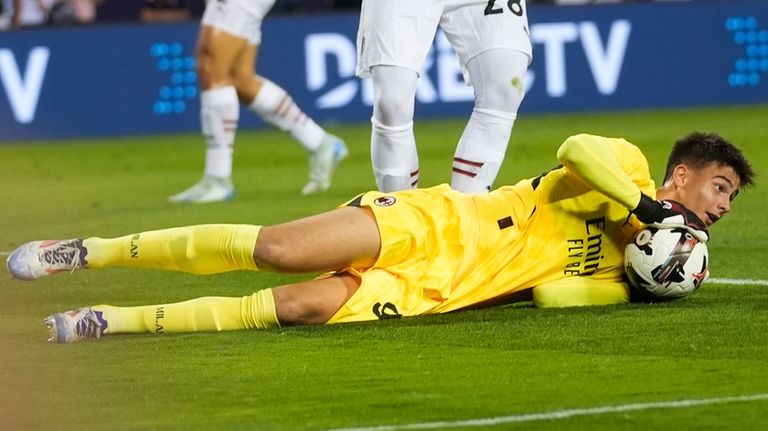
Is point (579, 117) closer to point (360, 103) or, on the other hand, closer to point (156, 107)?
point (360, 103)

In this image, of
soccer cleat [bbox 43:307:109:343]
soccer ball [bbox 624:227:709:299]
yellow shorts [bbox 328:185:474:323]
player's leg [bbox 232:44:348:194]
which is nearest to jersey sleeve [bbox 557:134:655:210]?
soccer ball [bbox 624:227:709:299]

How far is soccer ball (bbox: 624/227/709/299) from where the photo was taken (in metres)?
6.31

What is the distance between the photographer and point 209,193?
39.3ft

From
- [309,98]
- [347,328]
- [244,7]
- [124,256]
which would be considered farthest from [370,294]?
[309,98]

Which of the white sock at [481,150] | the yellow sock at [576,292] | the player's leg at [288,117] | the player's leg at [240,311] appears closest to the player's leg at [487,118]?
the white sock at [481,150]

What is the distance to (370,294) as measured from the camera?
623cm

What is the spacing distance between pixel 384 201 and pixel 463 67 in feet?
5.70

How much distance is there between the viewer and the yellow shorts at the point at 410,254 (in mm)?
6137

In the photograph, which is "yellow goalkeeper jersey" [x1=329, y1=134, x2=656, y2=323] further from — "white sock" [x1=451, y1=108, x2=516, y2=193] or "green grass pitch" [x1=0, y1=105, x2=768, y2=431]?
"white sock" [x1=451, y1=108, x2=516, y2=193]

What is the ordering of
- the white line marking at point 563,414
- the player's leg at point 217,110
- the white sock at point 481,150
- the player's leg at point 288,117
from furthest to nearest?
the player's leg at point 288,117
the player's leg at point 217,110
the white sock at point 481,150
the white line marking at point 563,414

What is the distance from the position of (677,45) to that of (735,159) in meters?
11.8

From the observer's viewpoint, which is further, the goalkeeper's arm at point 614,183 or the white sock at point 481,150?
the white sock at point 481,150

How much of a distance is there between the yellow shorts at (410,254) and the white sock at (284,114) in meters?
5.99

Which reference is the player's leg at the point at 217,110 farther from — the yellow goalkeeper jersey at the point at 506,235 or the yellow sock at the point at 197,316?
the yellow sock at the point at 197,316
